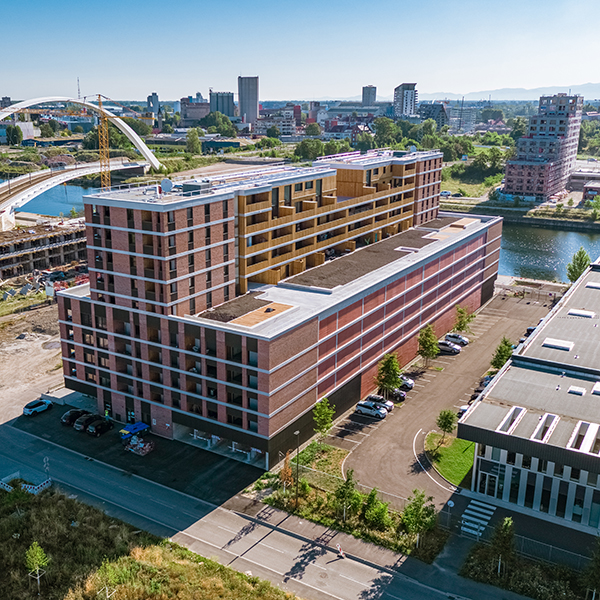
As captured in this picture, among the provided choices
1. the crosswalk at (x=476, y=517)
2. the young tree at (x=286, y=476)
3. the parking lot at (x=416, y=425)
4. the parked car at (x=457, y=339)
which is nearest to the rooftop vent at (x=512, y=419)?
the crosswalk at (x=476, y=517)

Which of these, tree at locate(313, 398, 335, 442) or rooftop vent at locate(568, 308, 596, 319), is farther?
rooftop vent at locate(568, 308, 596, 319)

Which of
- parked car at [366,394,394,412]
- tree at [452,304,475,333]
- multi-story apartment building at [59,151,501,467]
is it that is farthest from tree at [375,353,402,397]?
tree at [452,304,475,333]

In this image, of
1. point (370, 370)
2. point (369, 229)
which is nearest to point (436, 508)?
point (370, 370)

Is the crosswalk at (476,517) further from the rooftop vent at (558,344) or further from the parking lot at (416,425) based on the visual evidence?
the rooftop vent at (558,344)

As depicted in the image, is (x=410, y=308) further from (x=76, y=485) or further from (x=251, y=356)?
(x=76, y=485)

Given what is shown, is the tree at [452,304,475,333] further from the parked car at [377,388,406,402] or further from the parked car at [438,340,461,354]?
the parked car at [377,388,406,402]
